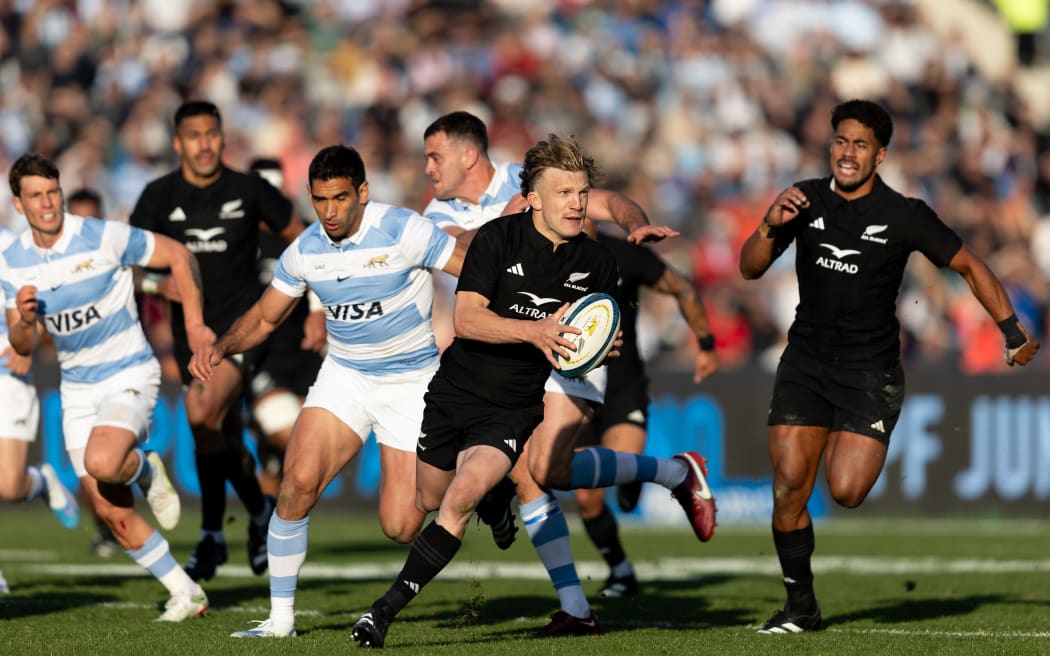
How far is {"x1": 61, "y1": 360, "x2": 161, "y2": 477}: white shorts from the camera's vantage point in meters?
9.79

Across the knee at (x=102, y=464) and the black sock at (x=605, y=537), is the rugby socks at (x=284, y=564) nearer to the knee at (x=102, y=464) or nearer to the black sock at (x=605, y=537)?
the knee at (x=102, y=464)

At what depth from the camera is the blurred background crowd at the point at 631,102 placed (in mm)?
20688

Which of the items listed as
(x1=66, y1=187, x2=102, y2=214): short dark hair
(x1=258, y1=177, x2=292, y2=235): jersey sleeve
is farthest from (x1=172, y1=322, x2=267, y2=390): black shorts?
(x1=66, y1=187, x2=102, y2=214): short dark hair

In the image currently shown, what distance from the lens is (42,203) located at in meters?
9.66

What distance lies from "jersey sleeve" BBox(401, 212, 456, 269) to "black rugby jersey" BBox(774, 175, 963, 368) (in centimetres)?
189

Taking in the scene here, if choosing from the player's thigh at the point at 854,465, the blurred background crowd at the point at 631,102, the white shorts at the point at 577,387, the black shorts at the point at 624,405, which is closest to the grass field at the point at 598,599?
the player's thigh at the point at 854,465

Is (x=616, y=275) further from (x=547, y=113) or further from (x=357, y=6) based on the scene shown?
(x=357, y=6)

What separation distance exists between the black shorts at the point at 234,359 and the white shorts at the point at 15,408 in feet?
3.69

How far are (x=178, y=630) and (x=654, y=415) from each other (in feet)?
31.1

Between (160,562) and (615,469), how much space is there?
2.65 meters

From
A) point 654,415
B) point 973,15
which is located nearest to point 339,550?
point 654,415

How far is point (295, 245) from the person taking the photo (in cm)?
894

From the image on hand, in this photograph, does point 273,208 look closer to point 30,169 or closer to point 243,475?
point 243,475

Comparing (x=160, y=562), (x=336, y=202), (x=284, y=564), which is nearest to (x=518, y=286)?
(x=336, y=202)
